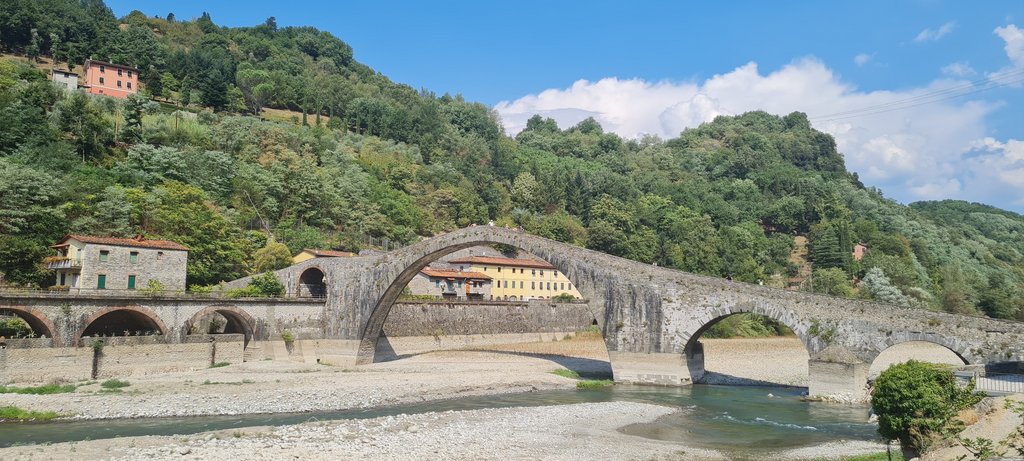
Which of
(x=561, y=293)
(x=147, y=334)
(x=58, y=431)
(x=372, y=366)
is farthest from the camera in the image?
(x=561, y=293)

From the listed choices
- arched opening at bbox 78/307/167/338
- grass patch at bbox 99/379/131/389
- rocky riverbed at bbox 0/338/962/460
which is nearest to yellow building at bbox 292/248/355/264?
rocky riverbed at bbox 0/338/962/460

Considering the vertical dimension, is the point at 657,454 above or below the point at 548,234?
below

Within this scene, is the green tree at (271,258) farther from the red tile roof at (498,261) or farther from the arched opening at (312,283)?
the red tile roof at (498,261)

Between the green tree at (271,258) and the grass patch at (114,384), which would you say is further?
the green tree at (271,258)

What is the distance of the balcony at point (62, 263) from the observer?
3688cm

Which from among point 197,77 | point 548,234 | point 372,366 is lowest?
point 372,366

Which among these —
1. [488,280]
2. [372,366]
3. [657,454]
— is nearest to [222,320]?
[372,366]

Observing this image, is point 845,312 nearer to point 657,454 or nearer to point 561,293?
point 657,454

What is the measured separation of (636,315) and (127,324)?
2789 centimetres

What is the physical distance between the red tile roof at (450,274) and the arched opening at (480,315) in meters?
0.09

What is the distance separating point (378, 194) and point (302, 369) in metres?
42.2

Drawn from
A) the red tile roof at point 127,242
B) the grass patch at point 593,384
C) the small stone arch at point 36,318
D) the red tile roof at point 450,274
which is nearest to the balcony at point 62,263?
the red tile roof at point 127,242

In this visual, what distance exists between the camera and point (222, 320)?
44.0m

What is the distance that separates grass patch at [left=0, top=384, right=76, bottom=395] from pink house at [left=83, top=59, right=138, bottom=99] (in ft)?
217
